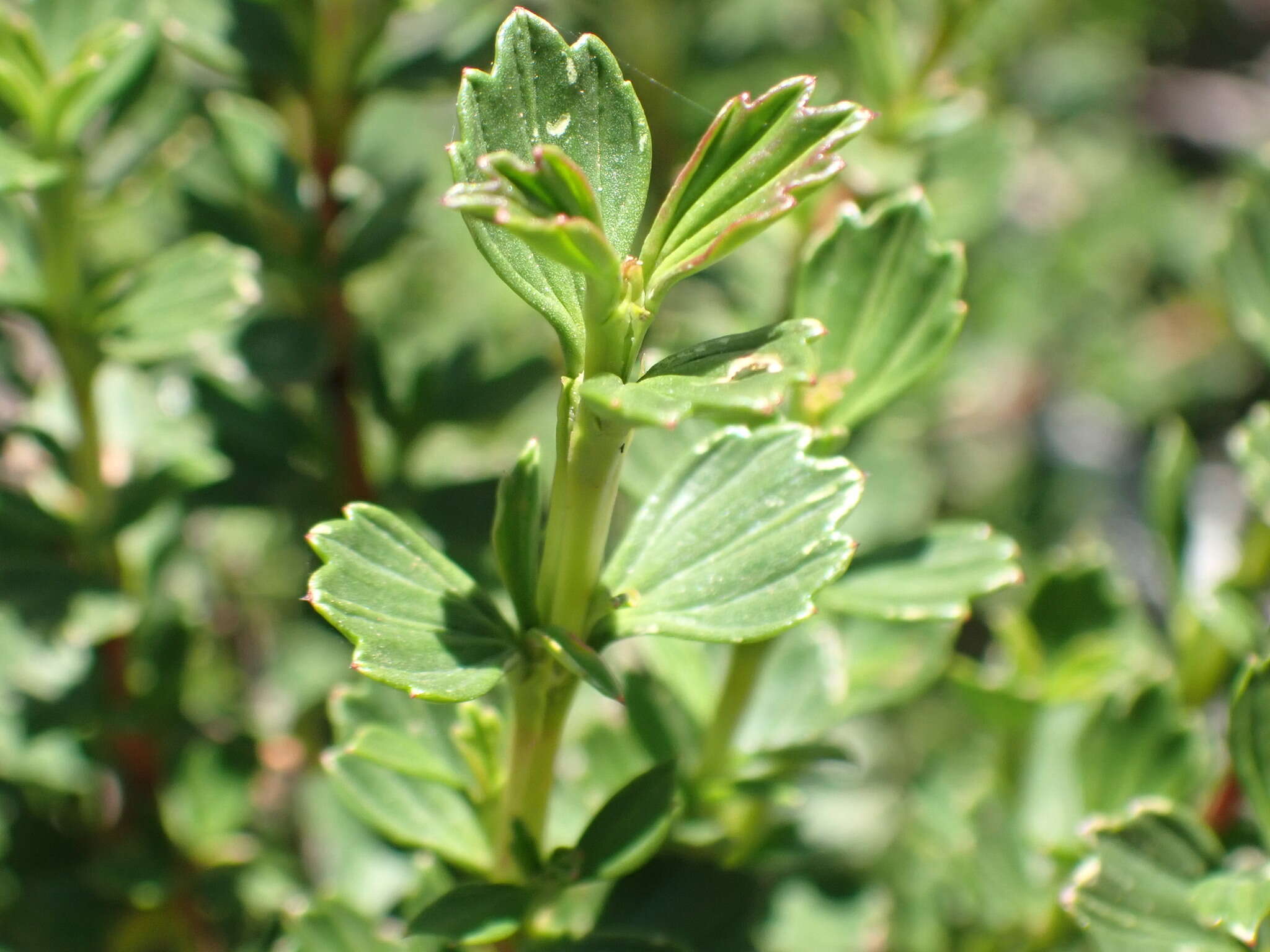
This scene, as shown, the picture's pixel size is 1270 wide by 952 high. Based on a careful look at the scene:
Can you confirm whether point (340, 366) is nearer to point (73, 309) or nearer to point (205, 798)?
point (73, 309)

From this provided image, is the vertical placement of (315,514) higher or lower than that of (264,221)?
lower

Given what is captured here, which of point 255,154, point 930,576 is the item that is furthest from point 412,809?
point 255,154

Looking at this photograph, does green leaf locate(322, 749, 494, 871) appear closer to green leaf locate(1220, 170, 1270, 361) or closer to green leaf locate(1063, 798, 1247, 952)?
green leaf locate(1063, 798, 1247, 952)

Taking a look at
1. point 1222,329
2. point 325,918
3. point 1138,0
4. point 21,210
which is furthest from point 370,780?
point 1138,0

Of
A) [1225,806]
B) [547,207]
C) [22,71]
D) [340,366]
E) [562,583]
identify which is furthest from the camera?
[340,366]

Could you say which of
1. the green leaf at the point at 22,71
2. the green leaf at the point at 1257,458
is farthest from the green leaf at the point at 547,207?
the green leaf at the point at 1257,458

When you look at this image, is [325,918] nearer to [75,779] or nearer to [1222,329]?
[75,779]
